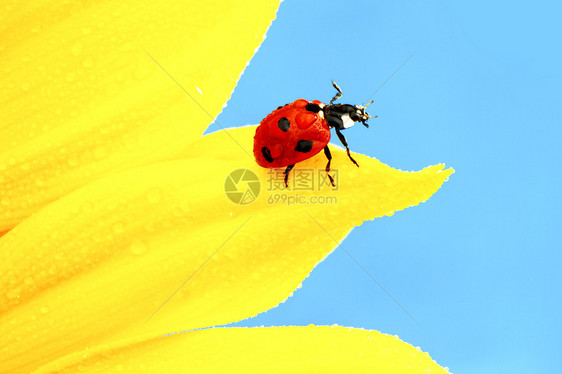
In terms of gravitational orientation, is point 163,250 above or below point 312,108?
below

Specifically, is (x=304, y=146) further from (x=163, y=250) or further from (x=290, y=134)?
(x=163, y=250)

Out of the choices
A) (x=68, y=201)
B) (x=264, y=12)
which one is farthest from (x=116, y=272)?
(x=264, y=12)

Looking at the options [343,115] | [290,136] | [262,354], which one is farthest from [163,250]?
[343,115]

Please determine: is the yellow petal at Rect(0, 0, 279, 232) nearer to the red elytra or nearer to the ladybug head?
the red elytra

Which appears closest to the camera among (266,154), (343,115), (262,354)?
(262,354)

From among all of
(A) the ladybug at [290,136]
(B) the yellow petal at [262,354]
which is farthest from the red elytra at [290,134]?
(B) the yellow petal at [262,354]

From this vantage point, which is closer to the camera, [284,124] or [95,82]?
[95,82]
